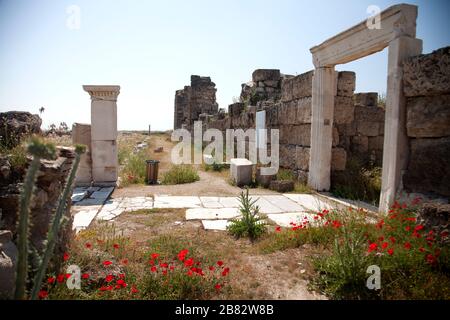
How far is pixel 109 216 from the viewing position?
490 centimetres

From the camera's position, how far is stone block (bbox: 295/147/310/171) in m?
7.50

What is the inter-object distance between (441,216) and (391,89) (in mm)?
2436

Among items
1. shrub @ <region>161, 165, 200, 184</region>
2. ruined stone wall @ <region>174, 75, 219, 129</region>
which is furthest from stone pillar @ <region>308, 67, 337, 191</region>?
ruined stone wall @ <region>174, 75, 219, 129</region>

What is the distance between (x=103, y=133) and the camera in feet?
24.3

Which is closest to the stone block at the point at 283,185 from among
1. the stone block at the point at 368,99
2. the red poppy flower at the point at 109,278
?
the stone block at the point at 368,99

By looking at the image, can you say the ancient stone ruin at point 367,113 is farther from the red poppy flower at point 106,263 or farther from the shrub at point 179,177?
the red poppy flower at point 106,263

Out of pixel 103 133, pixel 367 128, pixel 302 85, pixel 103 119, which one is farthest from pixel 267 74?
pixel 103 133

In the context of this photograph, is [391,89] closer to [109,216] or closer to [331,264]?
[331,264]

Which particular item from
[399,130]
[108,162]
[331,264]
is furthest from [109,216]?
[399,130]

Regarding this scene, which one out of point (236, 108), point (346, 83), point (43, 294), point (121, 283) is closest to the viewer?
point (43, 294)

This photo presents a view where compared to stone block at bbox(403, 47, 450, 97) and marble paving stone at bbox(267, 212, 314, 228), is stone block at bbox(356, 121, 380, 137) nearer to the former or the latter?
stone block at bbox(403, 47, 450, 97)

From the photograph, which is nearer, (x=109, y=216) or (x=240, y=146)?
(x=109, y=216)

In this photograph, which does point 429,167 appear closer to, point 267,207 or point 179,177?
point 267,207
